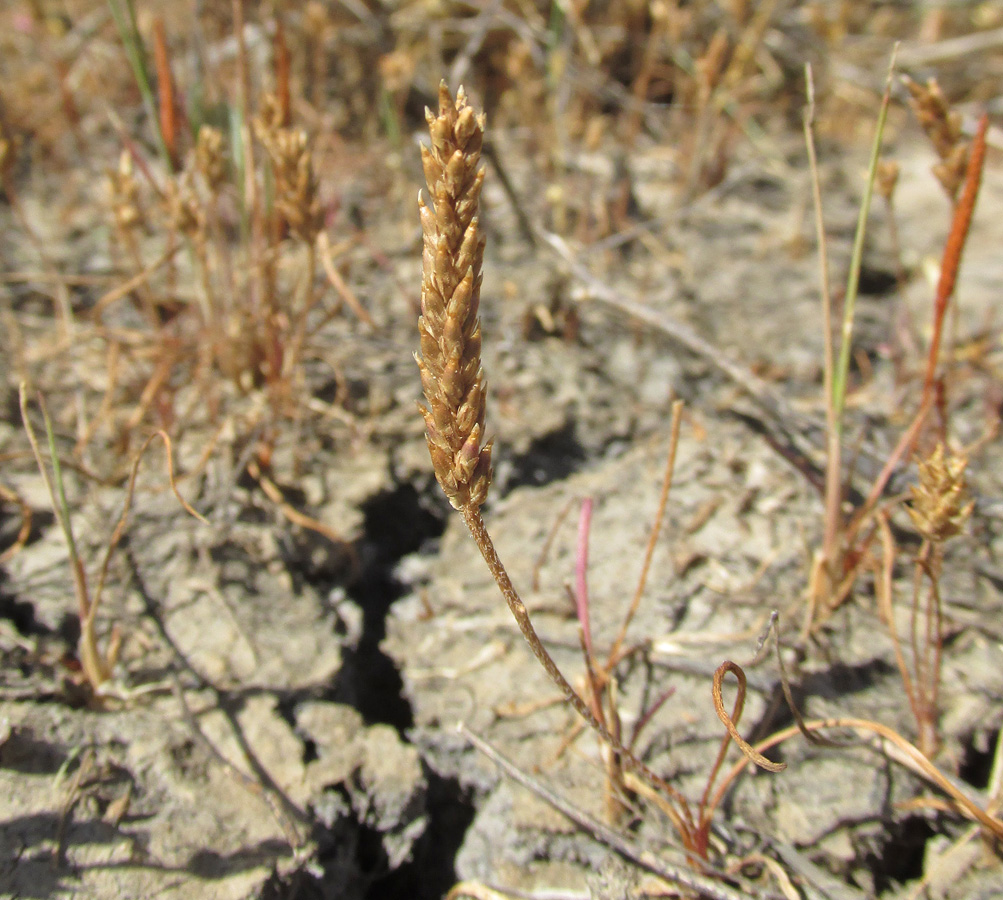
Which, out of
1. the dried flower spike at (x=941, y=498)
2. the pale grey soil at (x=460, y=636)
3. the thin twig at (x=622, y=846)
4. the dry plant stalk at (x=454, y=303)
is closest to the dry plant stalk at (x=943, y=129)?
the pale grey soil at (x=460, y=636)

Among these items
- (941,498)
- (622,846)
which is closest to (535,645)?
(622,846)

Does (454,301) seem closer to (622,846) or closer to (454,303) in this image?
(454,303)

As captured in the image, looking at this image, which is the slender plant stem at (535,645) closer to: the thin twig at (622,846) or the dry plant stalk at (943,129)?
the thin twig at (622,846)

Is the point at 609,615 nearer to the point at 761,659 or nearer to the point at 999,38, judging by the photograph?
the point at 761,659

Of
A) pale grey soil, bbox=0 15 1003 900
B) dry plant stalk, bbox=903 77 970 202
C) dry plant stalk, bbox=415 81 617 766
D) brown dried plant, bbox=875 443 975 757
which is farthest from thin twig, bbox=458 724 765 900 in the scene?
dry plant stalk, bbox=903 77 970 202

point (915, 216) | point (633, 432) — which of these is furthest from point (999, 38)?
point (633, 432)

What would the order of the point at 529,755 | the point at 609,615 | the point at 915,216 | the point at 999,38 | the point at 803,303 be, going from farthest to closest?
1. the point at 999,38
2. the point at 915,216
3. the point at 803,303
4. the point at 609,615
5. the point at 529,755

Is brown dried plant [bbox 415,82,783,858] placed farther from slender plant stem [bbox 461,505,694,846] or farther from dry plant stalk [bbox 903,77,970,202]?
dry plant stalk [bbox 903,77,970,202]

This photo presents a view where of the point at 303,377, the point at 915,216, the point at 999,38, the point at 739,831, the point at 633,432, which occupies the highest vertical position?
the point at 999,38
